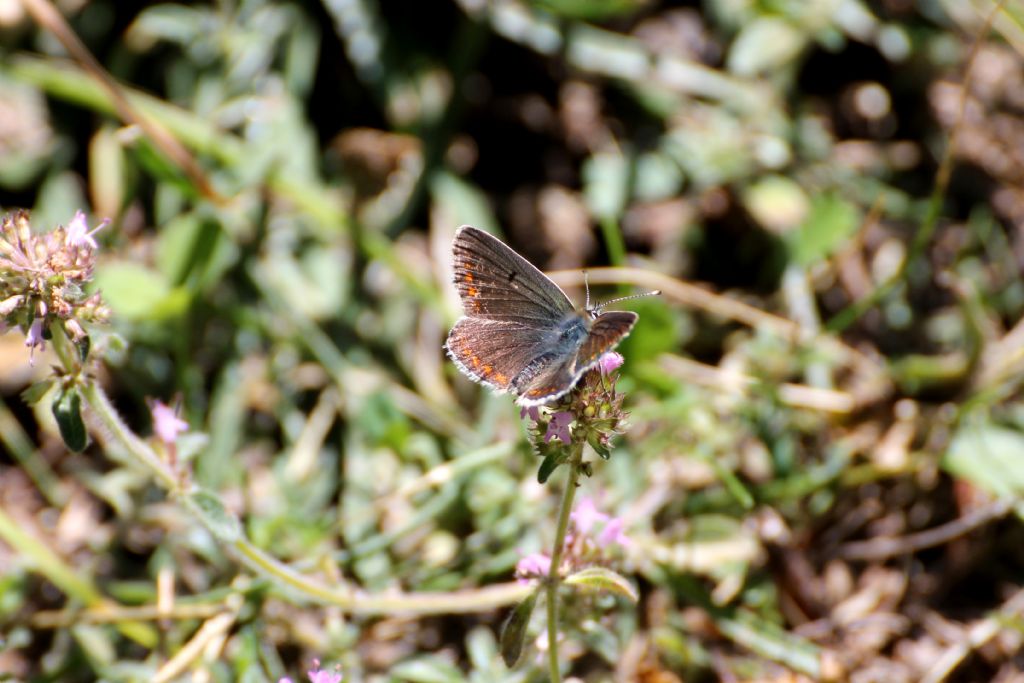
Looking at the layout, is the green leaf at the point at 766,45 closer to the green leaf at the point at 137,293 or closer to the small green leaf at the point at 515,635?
the green leaf at the point at 137,293

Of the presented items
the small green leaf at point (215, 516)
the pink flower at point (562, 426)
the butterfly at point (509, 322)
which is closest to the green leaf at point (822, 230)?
the butterfly at point (509, 322)

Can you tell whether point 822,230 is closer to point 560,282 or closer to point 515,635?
point 560,282

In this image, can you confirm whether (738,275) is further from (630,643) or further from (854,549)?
(630,643)

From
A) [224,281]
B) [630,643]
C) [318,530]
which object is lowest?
[630,643]

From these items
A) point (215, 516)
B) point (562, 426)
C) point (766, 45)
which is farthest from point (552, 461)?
point (766, 45)

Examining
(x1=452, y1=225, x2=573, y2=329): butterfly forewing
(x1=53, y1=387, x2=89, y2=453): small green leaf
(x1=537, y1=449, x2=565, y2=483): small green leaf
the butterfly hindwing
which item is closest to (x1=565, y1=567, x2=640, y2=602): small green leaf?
(x1=537, y1=449, x2=565, y2=483): small green leaf

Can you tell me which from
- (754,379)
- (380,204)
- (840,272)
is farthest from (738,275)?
(380,204)
